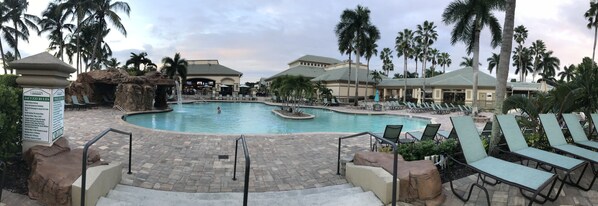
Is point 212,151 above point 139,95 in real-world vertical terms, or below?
below

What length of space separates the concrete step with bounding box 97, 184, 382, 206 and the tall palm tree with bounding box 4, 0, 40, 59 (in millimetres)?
37759

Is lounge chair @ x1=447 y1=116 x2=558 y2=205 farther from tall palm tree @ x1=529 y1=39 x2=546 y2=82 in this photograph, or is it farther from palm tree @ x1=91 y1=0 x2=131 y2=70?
tall palm tree @ x1=529 y1=39 x2=546 y2=82

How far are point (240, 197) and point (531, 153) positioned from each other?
4.31 meters

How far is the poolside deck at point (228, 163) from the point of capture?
14.4ft

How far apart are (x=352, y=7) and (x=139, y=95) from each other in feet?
70.0

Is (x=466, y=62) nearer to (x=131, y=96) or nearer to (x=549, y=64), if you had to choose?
(x=549, y=64)

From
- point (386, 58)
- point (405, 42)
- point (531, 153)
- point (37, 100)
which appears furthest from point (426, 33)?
point (37, 100)

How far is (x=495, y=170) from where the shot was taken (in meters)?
3.67

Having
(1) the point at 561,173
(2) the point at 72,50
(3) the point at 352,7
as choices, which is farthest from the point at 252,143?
(2) the point at 72,50

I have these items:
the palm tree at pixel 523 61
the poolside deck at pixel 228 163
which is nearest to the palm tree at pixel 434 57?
the palm tree at pixel 523 61

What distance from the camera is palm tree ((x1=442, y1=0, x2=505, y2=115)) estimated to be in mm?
19562

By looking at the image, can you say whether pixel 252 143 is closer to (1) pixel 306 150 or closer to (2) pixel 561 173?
(1) pixel 306 150

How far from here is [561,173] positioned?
4.82m

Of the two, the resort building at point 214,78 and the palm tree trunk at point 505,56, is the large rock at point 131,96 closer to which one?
the palm tree trunk at point 505,56
